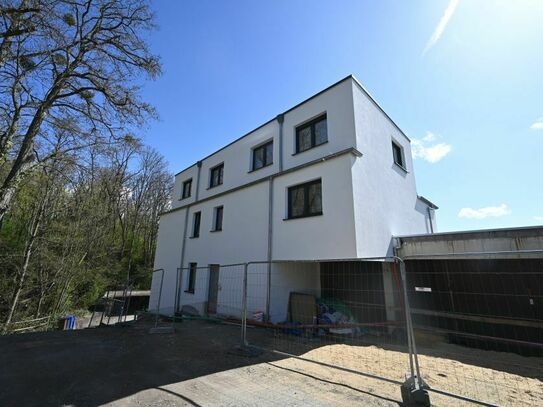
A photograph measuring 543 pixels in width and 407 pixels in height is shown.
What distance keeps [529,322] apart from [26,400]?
11.7 metres

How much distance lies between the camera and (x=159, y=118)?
31.7 feet

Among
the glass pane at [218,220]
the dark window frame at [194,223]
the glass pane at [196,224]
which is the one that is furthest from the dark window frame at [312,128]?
the glass pane at [196,224]

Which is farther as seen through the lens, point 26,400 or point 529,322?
point 529,322

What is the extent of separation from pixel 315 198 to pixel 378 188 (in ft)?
7.71

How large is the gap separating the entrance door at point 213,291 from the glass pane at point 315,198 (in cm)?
542

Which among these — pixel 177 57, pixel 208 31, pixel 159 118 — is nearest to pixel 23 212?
pixel 159 118

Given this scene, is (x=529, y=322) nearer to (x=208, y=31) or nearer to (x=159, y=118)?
(x=208, y=31)

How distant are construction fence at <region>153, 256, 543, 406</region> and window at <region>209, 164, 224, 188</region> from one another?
214 inches

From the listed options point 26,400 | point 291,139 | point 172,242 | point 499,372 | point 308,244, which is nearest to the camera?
point 26,400

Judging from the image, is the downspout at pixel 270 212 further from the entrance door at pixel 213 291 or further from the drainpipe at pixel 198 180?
the drainpipe at pixel 198 180

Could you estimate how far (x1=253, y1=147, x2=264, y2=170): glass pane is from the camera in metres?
12.0

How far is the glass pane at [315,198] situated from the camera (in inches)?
333

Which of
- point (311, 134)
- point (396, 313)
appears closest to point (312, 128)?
point (311, 134)

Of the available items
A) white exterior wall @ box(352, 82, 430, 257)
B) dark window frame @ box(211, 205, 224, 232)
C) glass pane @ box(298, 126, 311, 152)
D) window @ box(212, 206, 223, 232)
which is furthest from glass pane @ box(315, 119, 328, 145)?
window @ box(212, 206, 223, 232)
